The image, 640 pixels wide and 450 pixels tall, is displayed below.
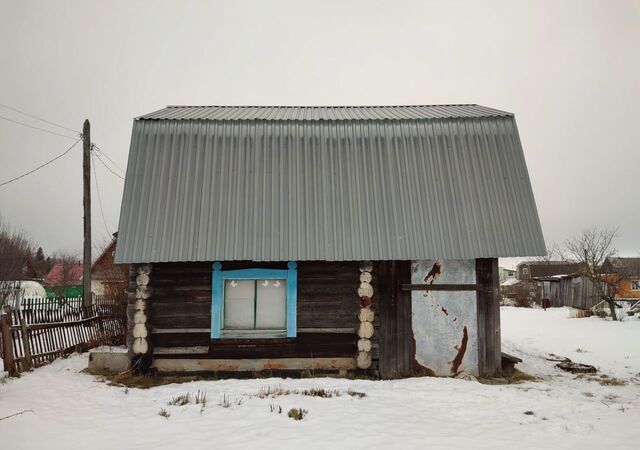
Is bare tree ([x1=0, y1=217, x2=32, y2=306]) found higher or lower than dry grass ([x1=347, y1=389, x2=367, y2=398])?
higher

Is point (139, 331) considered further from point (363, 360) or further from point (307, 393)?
point (363, 360)

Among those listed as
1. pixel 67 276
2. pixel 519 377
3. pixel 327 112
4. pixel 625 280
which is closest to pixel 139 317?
pixel 327 112

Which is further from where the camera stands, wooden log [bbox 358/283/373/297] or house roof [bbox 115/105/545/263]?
wooden log [bbox 358/283/373/297]

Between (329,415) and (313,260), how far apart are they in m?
3.38

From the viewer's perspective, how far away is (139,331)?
9109 mm

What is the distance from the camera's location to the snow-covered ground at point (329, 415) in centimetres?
571

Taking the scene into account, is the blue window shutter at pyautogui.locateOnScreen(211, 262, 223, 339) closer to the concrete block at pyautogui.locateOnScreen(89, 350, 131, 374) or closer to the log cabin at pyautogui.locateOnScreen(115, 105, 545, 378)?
the log cabin at pyautogui.locateOnScreen(115, 105, 545, 378)

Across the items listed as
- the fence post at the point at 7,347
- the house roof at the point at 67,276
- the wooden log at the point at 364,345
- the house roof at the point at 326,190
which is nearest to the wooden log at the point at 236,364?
the wooden log at the point at 364,345

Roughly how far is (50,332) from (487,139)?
12.1m

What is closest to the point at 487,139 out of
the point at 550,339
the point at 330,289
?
the point at 330,289

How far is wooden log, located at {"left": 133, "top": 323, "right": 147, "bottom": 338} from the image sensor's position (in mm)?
9086

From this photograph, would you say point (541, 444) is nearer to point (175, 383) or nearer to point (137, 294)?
point (175, 383)

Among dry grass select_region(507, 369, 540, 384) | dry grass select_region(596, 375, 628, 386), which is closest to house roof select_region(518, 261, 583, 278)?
dry grass select_region(596, 375, 628, 386)

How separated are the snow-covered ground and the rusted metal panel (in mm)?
615
